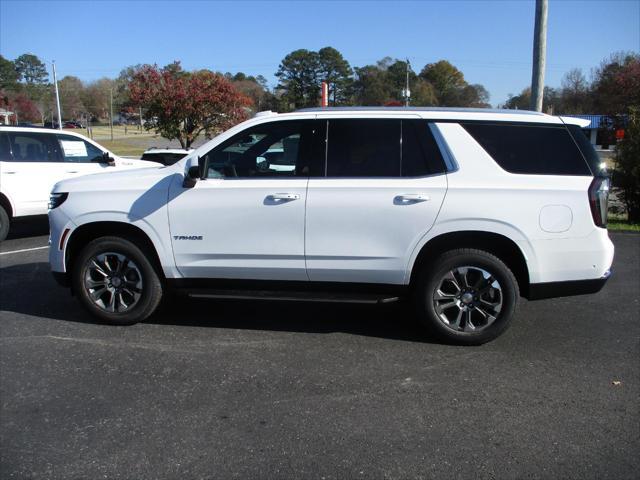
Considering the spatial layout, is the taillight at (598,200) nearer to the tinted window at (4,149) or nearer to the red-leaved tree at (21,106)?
the tinted window at (4,149)

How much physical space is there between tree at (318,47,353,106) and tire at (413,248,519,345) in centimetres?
7076

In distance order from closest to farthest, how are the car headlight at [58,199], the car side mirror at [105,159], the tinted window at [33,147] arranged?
the car headlight at [58,199] < the tinted window at [33,147] < the car side mirror at [105,159]

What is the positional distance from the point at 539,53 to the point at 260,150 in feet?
25.6

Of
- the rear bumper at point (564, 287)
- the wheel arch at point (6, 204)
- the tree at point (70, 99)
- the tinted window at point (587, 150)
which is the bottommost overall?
the rear bumper at point (564, 287)

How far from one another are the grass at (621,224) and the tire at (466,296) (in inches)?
268

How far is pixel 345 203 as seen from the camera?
4.63m

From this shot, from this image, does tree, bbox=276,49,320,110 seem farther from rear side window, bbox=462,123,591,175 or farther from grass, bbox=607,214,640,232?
rear side window, bbox=462,123,591,175

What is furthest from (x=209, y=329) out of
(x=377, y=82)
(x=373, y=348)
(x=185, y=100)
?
(x=377, y=82)

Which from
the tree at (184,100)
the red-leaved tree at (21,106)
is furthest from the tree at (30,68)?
the tree at (184,100)

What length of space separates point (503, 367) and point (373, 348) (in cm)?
104

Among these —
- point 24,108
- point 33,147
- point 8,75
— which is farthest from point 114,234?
point 8,75

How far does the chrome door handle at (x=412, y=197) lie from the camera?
457cm

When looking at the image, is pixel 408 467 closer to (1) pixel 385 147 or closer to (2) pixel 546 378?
(2) pixel 546 378

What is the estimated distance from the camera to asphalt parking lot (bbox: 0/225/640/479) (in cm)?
306
